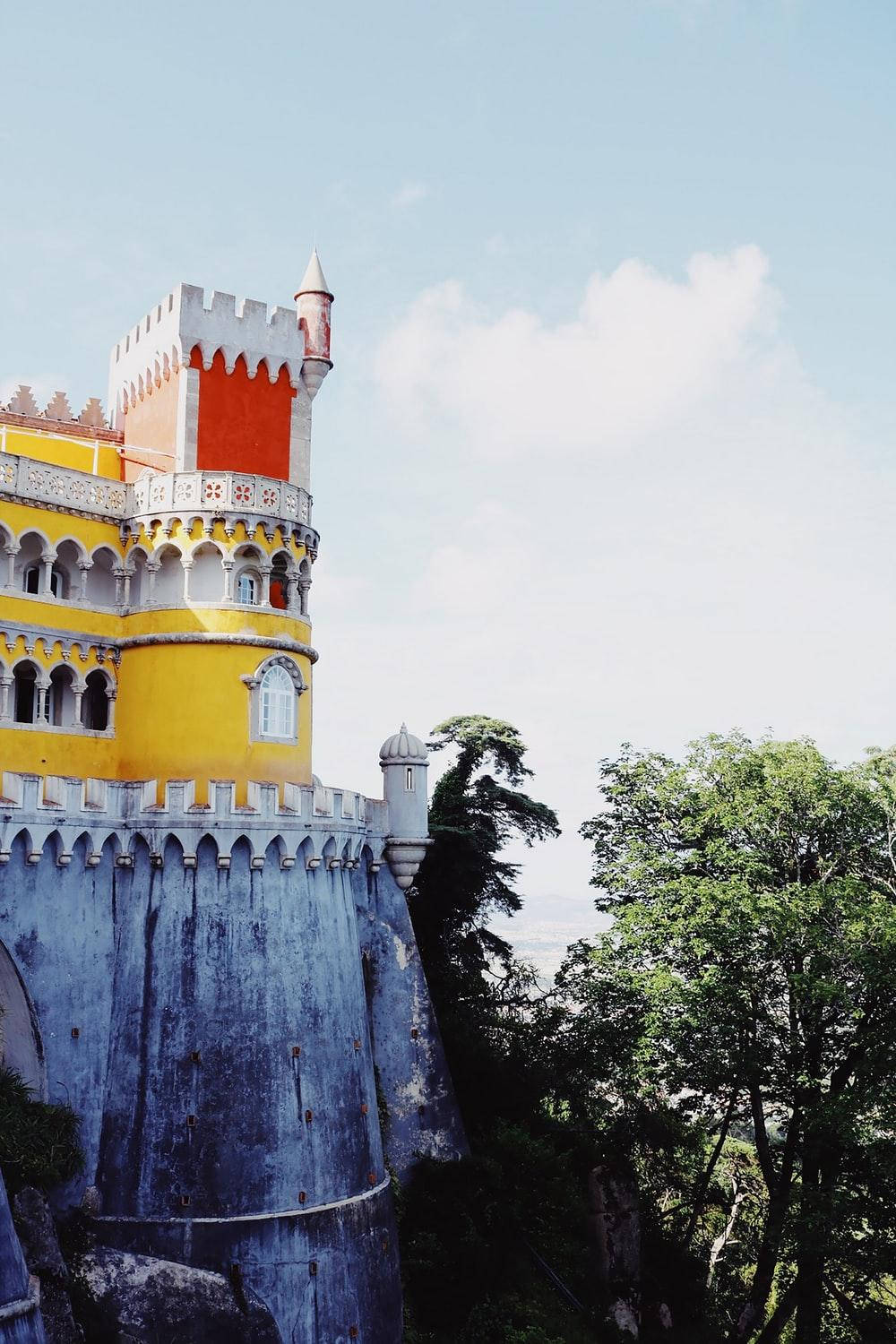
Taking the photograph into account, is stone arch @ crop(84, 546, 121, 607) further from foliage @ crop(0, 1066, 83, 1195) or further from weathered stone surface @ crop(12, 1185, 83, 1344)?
weathered stone surface @ crop(12, 1185, 83, 1344)

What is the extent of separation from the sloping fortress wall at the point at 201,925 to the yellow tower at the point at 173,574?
0.09 meters

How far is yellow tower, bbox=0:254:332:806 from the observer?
98.8 ft

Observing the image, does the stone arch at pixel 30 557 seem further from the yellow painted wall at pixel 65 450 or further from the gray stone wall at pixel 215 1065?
the gray stone wall at pixel 215 1065

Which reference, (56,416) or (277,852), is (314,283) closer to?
(56,416)

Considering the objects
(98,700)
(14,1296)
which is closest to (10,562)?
(98,700)

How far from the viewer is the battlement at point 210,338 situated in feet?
105

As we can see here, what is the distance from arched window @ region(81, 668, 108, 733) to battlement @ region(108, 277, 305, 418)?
853cm

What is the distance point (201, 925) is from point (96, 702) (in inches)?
304

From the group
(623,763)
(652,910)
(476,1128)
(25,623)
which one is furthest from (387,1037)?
(25,623)

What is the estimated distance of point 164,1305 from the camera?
25344mm

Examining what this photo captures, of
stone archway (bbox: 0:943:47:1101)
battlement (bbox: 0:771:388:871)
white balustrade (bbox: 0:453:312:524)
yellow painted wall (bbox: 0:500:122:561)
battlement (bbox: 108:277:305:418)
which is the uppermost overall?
battlement (bbox: 108:277:305:418)

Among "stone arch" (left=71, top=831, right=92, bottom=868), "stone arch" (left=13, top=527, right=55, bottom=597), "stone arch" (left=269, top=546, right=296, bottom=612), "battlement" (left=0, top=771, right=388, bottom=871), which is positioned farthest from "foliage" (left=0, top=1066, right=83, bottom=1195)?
"stone arch" (left=269, top=546, right=296, bottom=612)

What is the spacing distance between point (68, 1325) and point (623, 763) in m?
21.1

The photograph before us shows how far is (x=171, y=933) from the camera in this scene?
28.0 meters
